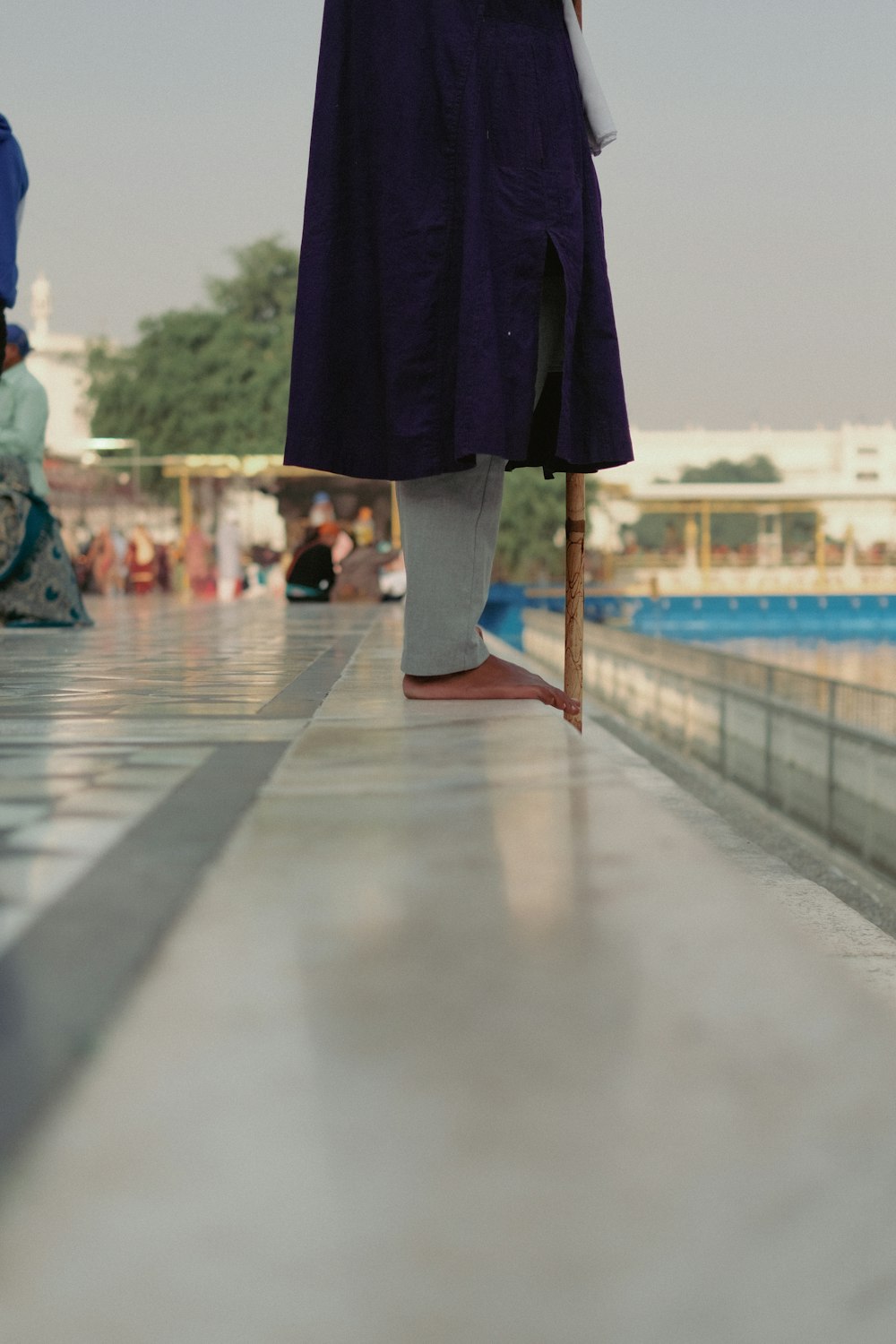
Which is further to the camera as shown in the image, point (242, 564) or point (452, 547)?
point (242, 564)

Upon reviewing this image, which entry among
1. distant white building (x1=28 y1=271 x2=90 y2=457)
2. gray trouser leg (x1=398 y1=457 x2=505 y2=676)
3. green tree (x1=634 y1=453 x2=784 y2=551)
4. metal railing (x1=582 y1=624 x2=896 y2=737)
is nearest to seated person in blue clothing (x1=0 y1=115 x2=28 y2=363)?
gray trouser leg (x1=398 y1=457 x2=505 y2=676)

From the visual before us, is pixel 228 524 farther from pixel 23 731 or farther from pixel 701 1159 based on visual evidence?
pixel 701 1159

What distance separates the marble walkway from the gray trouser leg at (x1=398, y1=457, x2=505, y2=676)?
1.19m

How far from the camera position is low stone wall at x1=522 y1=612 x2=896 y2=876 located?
1079 centimetres

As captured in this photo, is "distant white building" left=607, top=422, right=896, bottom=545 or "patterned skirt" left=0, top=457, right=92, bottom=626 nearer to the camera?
"patterned skirt" left=0, top=457, right=92, bottom=626

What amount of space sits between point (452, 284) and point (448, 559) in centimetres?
40

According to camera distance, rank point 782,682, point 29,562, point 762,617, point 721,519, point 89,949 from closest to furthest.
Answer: point 89,949 < point 29,562 < point 782,682 < point 762,617 < point 721,519

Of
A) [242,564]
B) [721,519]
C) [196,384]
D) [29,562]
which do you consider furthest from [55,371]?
[29,562]

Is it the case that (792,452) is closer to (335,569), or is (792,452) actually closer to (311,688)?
(335,569)

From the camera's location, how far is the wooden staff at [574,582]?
8.22 ft

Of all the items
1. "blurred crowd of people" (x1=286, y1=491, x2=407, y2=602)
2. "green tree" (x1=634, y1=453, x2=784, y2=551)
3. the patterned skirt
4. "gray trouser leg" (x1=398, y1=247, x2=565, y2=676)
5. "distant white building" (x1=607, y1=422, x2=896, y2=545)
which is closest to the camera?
"gray trouser leg" (x1=398, y1=247, x2=565, y2=676)

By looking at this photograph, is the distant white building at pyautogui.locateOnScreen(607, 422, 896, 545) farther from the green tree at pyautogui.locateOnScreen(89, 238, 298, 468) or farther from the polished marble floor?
the polished marble floor

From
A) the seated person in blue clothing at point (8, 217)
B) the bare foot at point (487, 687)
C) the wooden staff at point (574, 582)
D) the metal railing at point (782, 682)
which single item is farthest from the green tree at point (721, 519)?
the bare foot at point (487, 687)

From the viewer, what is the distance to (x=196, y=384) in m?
35.4
